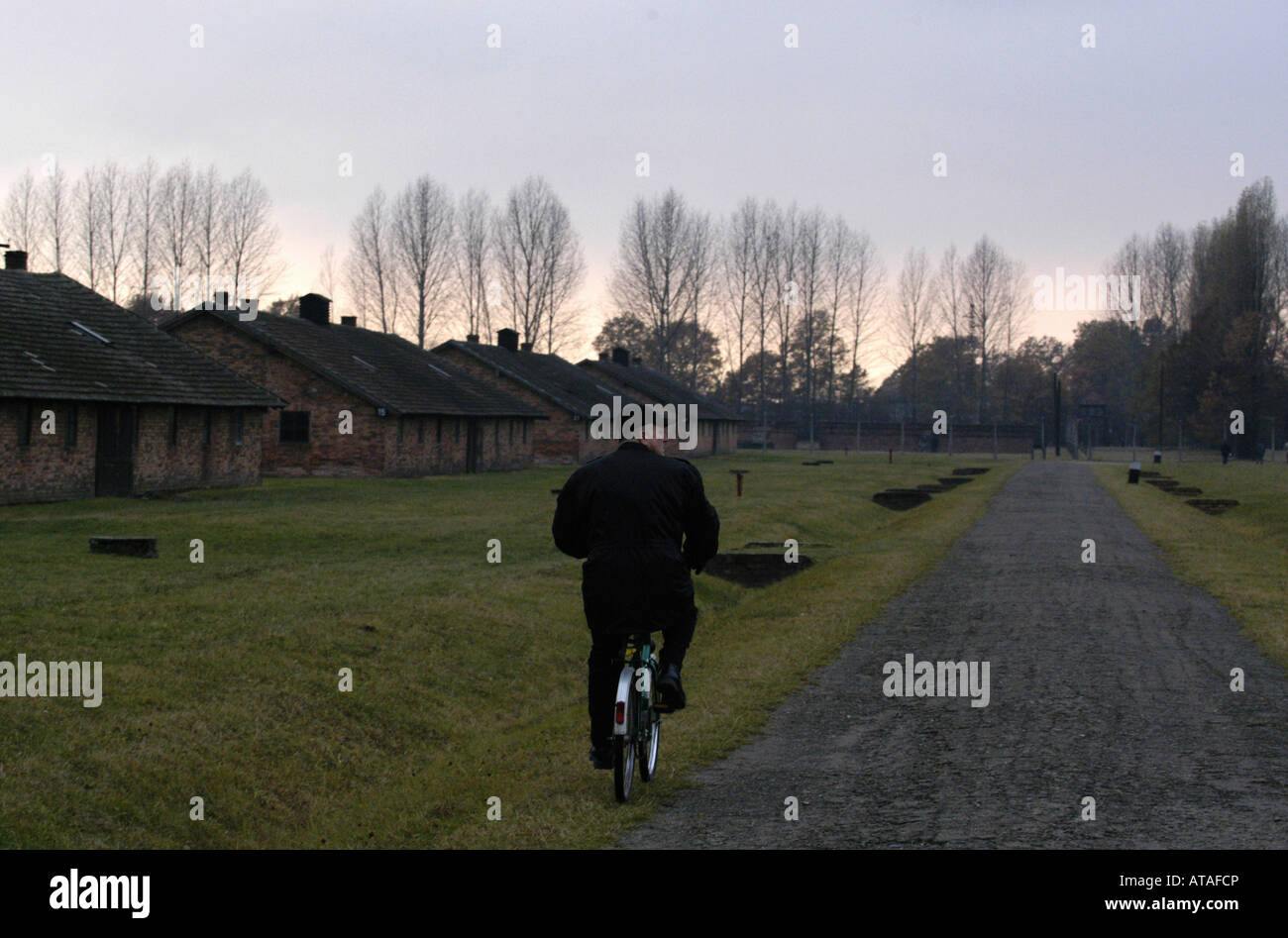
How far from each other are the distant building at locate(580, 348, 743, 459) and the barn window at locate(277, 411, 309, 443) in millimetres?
36338

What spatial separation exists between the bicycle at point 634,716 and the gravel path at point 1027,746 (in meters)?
0.36

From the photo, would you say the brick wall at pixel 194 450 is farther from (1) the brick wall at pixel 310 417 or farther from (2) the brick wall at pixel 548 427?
(2) the brick wall at pixel 548 427

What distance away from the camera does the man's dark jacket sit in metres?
7.46

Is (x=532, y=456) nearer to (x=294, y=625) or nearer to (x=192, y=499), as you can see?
(x=192, y=499)

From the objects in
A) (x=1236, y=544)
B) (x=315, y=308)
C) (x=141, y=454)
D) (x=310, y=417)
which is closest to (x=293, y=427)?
(x=310, y=417)

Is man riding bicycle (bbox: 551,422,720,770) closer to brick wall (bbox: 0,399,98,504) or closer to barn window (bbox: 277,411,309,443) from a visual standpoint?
brick wall (bbox: 0,399,98,504)

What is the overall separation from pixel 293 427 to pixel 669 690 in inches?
1636

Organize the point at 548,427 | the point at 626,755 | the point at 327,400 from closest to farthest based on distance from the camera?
the point at 626,755, the point at 327,400, the point at 548,427

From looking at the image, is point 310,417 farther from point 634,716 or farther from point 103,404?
point 634,716

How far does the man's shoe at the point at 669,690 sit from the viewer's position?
7.80m

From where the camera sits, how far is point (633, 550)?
7.48m

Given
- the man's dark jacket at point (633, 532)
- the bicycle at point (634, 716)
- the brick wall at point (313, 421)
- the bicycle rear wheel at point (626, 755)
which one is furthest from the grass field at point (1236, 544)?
the brick wall at point (313, 421)

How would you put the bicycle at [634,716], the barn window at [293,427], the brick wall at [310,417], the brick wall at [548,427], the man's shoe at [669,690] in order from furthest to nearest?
1. the brick wall at [548,427]
2. the barn window at [293,427]
3. the brick wall at [310,417]
4. the man's shoe at [669,690]
5. the bicycle at [634,716]
